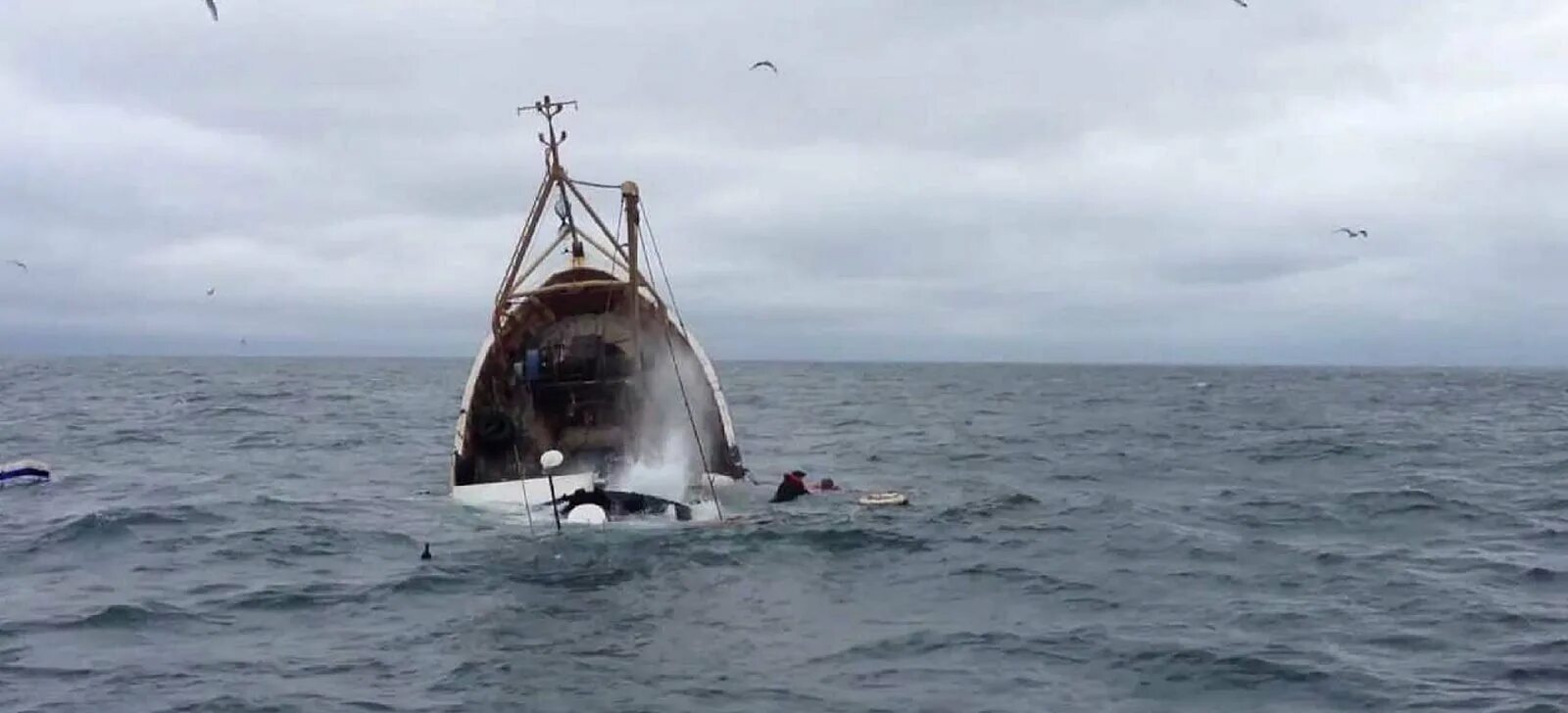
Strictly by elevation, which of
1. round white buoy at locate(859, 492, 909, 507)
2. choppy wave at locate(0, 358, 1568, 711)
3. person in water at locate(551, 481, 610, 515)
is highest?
person in water at locate(551, 481, 610, 515)

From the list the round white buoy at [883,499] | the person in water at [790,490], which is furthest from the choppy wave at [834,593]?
the person in water at [790,490]

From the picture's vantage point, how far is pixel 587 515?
18312 mm

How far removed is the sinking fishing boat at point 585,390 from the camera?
75.6 ft

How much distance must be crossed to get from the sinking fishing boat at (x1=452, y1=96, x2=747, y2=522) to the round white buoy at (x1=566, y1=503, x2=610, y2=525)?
359 cm

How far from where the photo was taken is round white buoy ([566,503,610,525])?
719 inches

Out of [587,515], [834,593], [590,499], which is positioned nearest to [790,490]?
[590,499]

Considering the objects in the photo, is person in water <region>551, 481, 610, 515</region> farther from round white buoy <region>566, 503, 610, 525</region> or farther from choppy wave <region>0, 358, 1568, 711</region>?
choppy wave <region>0, 358, 1568, 711</region>

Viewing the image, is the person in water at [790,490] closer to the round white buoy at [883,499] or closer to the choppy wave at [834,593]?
the choppy wave at [834,593]

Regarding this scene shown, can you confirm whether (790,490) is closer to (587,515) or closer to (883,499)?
(883,499)

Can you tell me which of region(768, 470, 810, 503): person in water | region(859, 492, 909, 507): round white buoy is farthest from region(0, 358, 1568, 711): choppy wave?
region(768, 470, 810, 503): person in water

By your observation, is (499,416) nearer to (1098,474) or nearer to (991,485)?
(991,485)

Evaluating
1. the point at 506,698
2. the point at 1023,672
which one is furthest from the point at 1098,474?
the point at 506,698

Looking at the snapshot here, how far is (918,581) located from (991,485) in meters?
9.78

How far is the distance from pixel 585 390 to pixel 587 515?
6.63m
